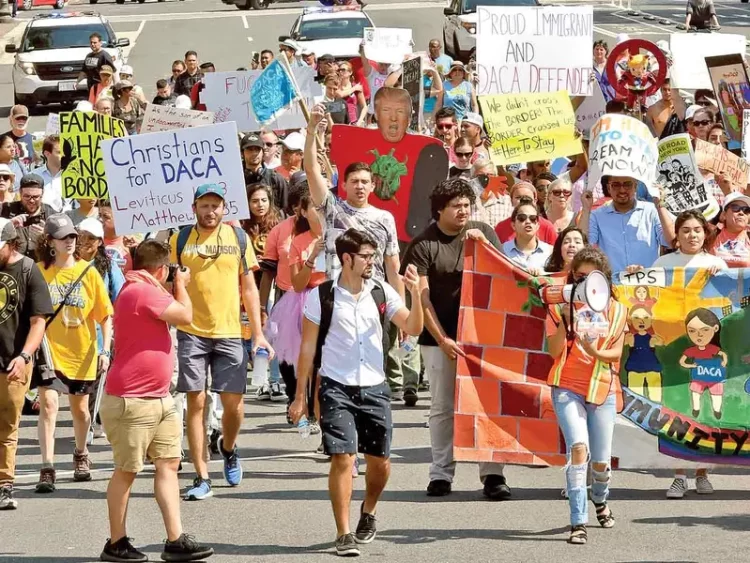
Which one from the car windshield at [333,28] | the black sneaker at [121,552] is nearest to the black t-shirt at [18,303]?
the black sneaker at [121,552]

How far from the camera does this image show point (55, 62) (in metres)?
31.2

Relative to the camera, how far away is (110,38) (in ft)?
103

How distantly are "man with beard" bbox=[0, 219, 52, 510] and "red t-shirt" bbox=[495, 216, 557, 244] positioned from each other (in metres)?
3.47

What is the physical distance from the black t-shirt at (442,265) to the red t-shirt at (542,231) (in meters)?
1.40

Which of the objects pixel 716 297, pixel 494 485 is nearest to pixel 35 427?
pixel 494 485

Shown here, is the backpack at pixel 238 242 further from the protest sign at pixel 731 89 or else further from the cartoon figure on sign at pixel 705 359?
the protest sign at pixel 731 89

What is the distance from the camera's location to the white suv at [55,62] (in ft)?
102

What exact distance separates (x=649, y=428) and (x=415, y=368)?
3.31 m

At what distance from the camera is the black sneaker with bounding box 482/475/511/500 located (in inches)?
393

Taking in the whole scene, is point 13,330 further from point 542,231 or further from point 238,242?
point 542,231

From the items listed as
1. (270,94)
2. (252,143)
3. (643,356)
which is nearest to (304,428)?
(643,356)

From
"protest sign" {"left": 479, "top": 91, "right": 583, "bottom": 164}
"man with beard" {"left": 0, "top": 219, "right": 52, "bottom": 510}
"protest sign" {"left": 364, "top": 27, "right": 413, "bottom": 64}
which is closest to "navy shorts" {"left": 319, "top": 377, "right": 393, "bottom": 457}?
"man with beard" {"left": 0, "top": 219, "right": 52, "bottom": 510}

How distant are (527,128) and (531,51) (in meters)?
1.79

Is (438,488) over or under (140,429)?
under
